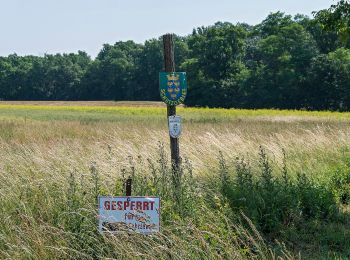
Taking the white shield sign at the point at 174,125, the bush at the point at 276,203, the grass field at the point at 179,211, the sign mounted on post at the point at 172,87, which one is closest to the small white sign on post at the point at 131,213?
the grass field at the point at 179,211

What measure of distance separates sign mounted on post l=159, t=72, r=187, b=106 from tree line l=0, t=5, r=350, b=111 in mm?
36362

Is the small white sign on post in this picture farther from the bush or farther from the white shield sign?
the white shield sign

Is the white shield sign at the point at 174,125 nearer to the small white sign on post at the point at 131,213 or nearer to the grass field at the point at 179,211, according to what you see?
the grass field at the point at 179,211

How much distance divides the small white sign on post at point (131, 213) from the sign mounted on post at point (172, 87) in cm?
239

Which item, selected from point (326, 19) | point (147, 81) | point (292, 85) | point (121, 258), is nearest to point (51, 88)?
point (147, 81)

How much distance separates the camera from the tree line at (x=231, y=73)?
61.0 m

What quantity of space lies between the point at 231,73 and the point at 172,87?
71.6 m

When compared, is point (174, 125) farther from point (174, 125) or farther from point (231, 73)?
point (231, 73)

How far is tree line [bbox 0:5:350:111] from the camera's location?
61.0 metres

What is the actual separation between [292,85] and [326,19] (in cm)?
5176

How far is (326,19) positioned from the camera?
12750 millimetres

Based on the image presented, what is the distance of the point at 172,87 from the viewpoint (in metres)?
6.80

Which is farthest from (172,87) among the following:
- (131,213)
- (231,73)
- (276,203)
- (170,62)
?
(231,73)

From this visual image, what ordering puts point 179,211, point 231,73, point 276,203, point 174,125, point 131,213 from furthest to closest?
point 231,73, point 174,125, point 276,203, point 179,211, point 131,213
